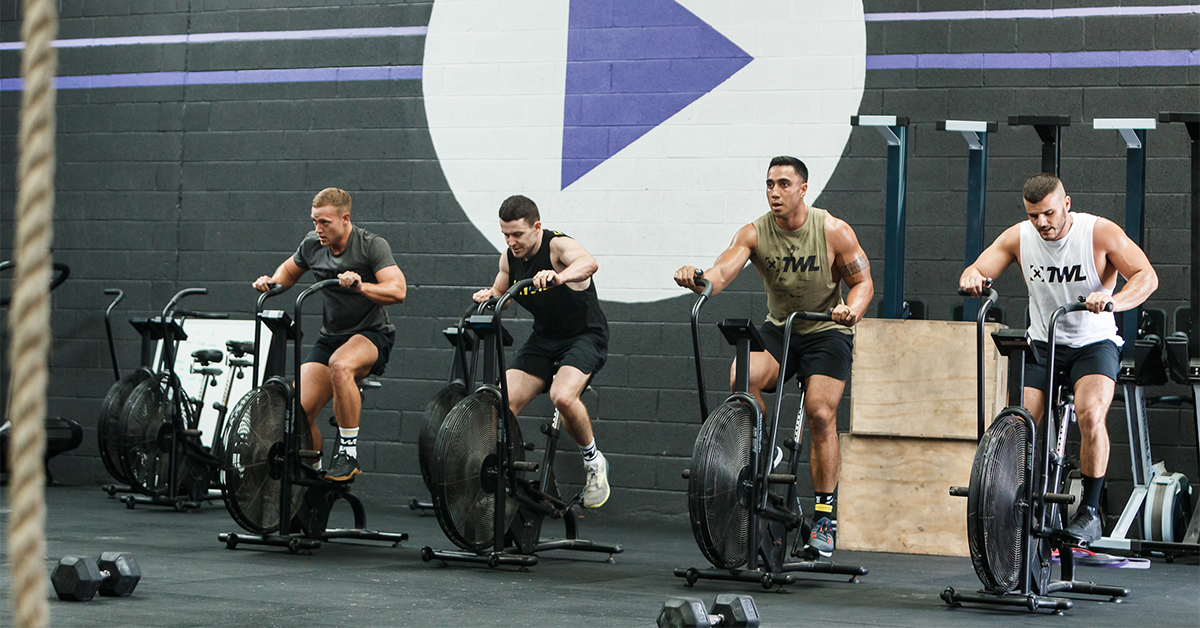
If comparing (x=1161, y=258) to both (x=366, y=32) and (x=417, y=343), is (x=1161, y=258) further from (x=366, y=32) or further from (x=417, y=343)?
(x=366, y=32)

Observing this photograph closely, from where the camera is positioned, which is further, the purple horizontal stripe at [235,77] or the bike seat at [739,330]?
the purple horizontal stripe at [235,77]

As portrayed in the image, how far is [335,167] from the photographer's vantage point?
24.3ft

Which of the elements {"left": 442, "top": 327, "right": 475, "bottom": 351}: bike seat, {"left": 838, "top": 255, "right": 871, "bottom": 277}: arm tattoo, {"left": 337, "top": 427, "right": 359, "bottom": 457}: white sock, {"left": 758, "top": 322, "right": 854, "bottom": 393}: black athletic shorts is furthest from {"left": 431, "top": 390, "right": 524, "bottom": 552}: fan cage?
{"left": 838, "top": 255, "right": 871, "bottom": 277}: arm tattoo

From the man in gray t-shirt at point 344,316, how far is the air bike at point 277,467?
103 mm

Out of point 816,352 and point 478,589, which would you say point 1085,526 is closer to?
point 816,352

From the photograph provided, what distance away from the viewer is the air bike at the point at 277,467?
5.04m

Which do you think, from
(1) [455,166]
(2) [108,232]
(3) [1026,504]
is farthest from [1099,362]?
(2) [108,232]

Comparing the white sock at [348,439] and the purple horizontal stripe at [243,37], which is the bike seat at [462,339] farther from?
the purple horizontal stripe at [243,37]

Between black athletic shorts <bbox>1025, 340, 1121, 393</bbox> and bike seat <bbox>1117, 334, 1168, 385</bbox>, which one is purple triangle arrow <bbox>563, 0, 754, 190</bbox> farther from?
black athletic shorts <bbox>1025, 340, 1121, 393</bbox>

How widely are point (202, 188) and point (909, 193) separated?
420cm

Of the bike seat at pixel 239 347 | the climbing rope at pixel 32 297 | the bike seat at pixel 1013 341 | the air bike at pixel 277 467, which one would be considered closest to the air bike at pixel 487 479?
the air bike at pixel 277 467

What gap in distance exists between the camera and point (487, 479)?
486 cm

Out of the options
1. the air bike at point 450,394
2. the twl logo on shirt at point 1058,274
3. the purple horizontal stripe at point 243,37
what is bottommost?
the air bike at point 450,394

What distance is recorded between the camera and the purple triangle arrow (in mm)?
6660
